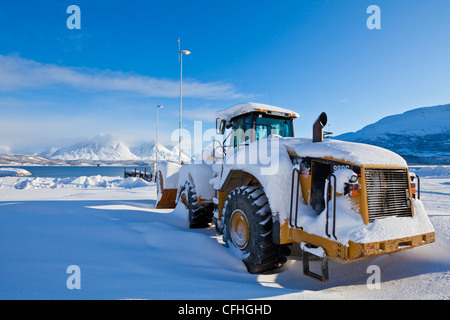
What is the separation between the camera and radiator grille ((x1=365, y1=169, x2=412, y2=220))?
3.00m

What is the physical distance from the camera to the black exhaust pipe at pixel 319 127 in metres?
3.68

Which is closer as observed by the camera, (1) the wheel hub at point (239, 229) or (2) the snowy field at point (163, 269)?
(2) the snowy field at point (163, 269)

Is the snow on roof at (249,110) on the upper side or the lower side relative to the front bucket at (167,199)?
upper

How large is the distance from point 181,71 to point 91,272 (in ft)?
76.5

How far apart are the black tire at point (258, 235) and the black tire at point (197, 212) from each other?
95.8 inches

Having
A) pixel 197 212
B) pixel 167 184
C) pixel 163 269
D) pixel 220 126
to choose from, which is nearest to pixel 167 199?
pixel 167 184

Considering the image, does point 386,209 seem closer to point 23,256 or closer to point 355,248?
point 355,248

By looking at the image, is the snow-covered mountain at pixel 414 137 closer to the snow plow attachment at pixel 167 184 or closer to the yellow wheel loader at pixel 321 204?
the snow plow attachment at pixel 167 184

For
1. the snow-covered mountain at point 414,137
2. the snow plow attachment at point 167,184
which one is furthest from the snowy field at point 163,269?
the snow-covered mountain at point 414,137

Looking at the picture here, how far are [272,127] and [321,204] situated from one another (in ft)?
9.33

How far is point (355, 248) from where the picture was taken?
2.72 metres

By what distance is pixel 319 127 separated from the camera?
369 centimetres
